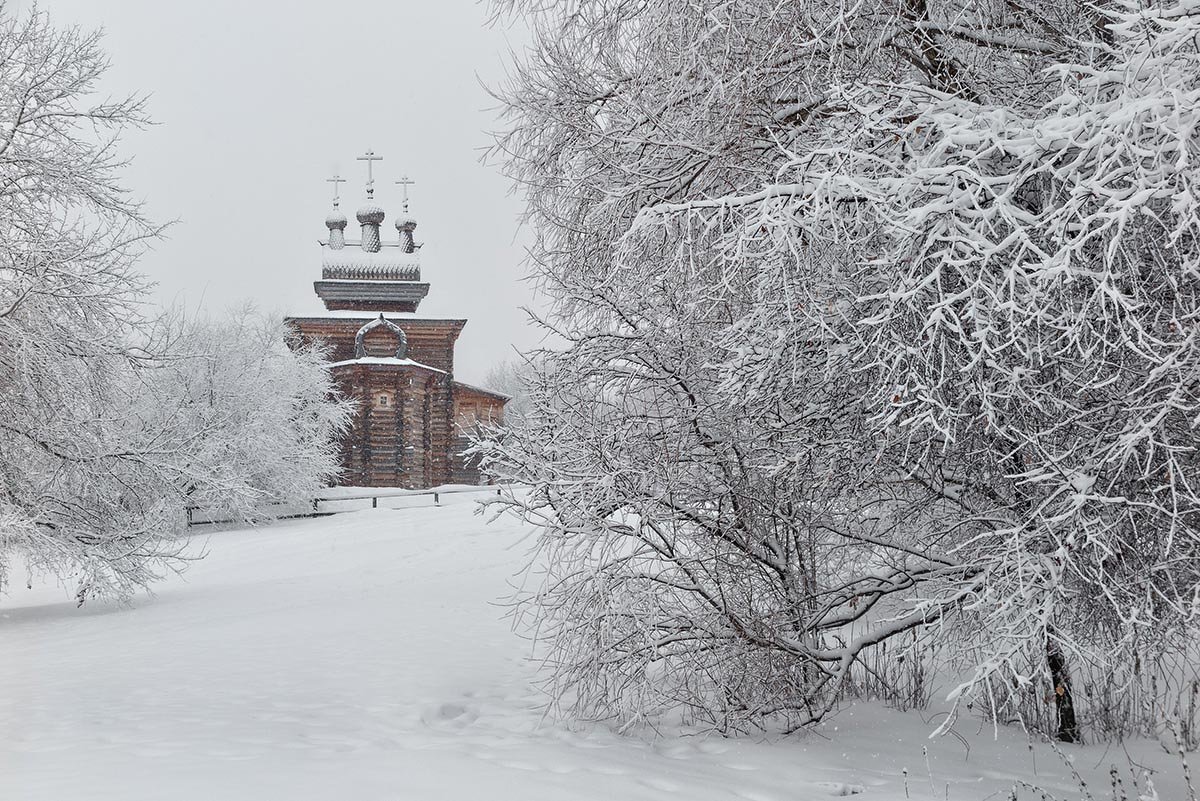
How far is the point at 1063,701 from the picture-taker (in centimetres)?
707

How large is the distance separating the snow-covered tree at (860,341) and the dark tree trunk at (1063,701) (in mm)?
23

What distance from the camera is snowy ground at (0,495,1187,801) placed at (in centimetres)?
557

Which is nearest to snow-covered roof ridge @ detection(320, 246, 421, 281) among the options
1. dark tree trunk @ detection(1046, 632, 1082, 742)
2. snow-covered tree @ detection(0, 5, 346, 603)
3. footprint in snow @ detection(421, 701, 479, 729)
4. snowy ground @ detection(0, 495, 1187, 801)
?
snow-covered tree @ detection(0, 5, 346, 603)

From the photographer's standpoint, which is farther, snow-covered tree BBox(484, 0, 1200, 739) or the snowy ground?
the snowy ground

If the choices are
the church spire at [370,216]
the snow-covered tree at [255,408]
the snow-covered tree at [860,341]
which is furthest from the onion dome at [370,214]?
the snow-covered tree at [860,341]

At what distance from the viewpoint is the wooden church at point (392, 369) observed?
37531 millimetres

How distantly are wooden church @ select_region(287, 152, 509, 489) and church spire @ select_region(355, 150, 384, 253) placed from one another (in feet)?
0.30

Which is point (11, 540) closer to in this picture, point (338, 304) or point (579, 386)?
point (579, 386)

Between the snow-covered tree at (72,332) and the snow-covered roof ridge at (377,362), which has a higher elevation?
the snow-covered roof ridge at (377,362)

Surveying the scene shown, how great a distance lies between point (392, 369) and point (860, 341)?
33799 millimetres

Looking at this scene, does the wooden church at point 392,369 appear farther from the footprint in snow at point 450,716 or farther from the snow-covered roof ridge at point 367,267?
the footprint in snow at point 450,716

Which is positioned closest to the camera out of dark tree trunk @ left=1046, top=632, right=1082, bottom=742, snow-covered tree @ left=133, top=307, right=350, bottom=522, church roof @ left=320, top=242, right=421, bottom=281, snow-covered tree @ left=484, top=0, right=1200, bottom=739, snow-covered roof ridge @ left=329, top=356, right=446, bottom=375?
snow-covered tree @ left=484, top=0, right=1200, bottom=739

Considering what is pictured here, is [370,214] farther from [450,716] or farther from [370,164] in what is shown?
[450,716]

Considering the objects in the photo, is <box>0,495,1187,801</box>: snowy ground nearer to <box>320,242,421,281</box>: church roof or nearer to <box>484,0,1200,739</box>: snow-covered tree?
<box>484,0,1200,739</box>: snow-covered tree
